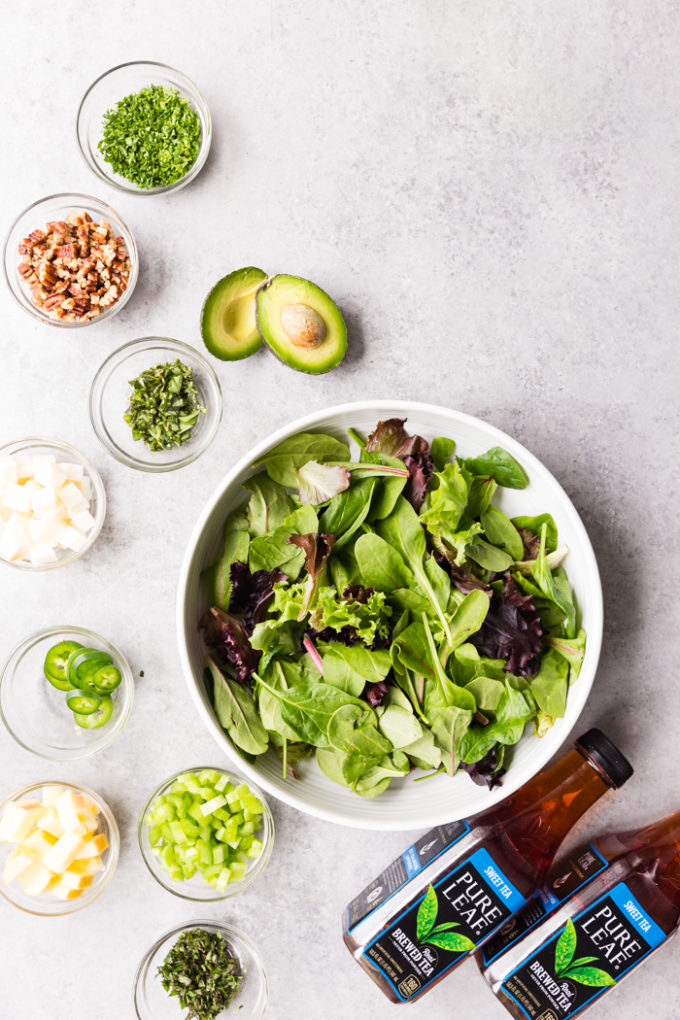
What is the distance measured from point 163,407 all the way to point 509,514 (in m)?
0.71

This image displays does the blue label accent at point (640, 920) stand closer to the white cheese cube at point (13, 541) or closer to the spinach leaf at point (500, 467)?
the spinach leaf at point (500, 467)

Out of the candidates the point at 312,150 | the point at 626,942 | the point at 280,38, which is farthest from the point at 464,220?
the point at 626,942

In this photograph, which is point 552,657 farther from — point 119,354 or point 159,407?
point 119,354

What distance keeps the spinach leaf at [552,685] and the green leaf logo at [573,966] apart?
41 centimetres

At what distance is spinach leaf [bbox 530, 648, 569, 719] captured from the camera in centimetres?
138

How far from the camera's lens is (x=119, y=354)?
1590 millimetres

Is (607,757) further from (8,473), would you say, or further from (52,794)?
(8,473)

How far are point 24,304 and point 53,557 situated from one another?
519 mm

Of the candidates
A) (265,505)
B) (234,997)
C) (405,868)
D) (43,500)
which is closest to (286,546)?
(265,505)

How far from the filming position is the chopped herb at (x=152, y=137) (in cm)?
155

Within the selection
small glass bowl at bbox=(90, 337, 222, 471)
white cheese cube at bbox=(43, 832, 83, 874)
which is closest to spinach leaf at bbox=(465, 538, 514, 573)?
small glass bowl at bbox=(90, 337, 222, 471)

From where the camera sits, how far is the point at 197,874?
1.63 metres

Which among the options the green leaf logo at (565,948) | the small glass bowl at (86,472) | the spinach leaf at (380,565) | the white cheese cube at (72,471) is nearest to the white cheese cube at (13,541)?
the small glass bowl at (86,472)

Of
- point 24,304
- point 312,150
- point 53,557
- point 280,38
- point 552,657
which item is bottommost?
point 53,557
